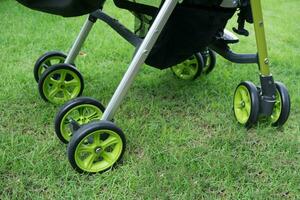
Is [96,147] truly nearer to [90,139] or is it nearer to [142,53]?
[90,139]

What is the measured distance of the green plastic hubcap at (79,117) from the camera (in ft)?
5.07

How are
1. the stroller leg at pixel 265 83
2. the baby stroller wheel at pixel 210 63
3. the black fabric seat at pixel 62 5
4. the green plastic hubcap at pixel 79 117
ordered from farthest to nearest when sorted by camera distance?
1. the baby stroller wheel at pixel 210 63
2. the stroller leg at pixel 265 83
3. the green plastic hubcap at pixel 79 117
4. the black fabric seat at pixel 62 5

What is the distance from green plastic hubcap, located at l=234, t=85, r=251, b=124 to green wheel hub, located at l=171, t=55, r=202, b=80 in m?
0.40

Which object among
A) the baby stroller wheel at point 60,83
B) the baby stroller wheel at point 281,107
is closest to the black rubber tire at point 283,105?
the baby stroller wheel at point 281,107

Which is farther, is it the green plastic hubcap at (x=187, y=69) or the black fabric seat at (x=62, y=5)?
the green plastic hubcap at (x=187, y=69)

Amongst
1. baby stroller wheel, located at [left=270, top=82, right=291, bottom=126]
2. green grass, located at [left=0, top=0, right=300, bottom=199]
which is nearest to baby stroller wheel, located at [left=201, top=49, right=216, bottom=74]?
green grass, located at [left=0, top=0, right=300, bottom=199]

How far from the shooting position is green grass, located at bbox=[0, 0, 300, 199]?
4.65 feet

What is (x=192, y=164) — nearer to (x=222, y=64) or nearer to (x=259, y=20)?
(x=259, y=20)

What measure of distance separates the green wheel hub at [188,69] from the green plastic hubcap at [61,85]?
62 cm

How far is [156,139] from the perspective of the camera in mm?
1706

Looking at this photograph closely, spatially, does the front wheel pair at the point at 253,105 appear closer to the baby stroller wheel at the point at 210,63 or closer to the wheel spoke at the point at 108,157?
Result: the baby stroller wheel at the point at 210,63

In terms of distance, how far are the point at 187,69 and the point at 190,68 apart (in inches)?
0.8

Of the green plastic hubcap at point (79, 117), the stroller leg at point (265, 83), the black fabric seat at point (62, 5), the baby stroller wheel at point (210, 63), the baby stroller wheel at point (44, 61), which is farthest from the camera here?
the baby stroller wheel at point (210, 63)

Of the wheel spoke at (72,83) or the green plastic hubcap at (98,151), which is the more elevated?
the green plastic hubcap at (98,151)
